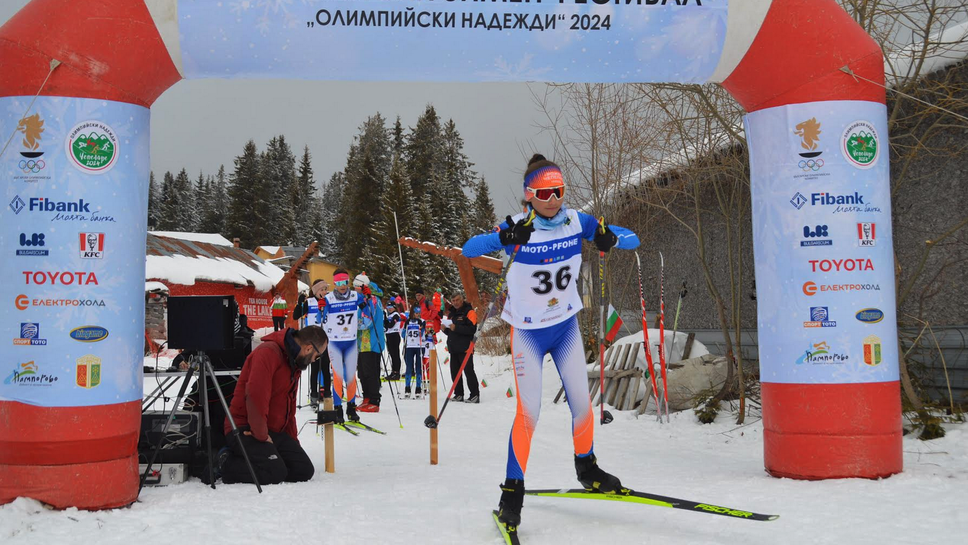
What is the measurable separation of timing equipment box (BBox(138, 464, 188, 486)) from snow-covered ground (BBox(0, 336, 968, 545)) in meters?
0.13

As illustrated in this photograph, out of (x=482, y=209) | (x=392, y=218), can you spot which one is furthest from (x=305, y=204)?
(x=392, y=218)

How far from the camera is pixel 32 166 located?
5.42 metres

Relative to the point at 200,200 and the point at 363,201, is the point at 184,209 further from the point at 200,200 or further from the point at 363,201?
the point at 363,201

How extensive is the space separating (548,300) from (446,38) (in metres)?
2.25

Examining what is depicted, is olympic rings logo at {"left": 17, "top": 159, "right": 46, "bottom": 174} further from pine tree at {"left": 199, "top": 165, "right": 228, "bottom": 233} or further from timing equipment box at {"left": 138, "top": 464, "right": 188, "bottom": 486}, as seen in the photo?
pine tree at {"left": 199, "top": 165, "right": 228, "bottom": 233}

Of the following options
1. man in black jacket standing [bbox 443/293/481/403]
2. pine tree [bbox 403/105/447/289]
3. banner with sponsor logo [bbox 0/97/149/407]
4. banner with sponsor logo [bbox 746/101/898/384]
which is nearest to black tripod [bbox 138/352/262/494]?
banner with sponsor logo [bbox 0/97/149/407]

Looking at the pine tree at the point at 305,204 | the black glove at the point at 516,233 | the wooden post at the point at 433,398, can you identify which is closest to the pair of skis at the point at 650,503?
the black glove at the point at 516,233

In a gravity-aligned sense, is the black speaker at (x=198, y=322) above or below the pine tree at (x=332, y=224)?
below

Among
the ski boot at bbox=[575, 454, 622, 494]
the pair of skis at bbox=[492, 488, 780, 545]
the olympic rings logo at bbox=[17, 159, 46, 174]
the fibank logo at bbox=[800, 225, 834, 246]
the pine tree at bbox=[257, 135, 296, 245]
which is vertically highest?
the pine tree at bbox=[257, 135, 296, 245]

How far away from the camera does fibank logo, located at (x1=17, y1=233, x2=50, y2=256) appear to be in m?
5.37

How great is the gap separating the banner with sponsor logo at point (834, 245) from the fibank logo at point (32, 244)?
547cm

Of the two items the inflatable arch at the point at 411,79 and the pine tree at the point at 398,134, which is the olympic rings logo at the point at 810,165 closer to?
the inflatable arch at the point at 411,79

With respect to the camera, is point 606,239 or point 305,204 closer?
point 606,239

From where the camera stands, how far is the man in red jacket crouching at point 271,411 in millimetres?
6480
